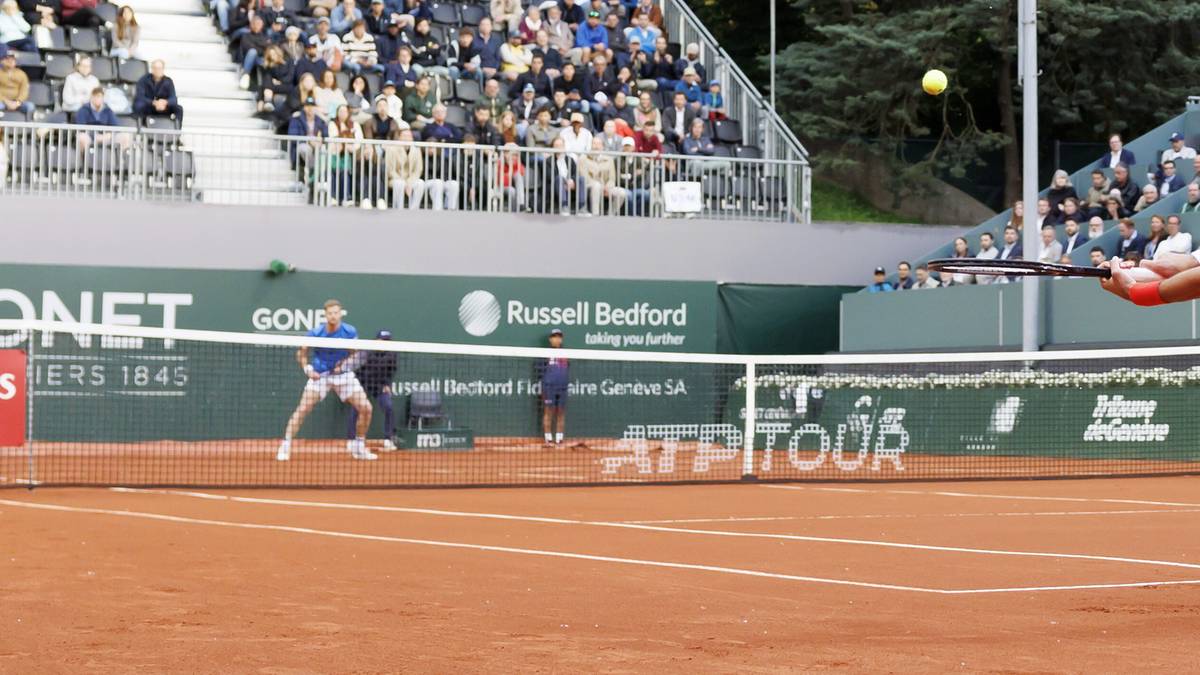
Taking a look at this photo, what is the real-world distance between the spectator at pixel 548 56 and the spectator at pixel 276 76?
3.89 metres

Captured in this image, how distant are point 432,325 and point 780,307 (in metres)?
5.46

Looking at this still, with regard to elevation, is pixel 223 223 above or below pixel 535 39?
below

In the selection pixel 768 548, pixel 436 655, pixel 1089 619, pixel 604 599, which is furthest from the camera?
pixel 768 548

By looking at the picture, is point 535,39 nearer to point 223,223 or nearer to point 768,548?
point 223,223

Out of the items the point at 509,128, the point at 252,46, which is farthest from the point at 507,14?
the point at 252,46

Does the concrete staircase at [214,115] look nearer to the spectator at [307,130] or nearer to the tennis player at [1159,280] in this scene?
the spectator at [307,130]

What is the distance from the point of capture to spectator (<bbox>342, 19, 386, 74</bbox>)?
939 inches

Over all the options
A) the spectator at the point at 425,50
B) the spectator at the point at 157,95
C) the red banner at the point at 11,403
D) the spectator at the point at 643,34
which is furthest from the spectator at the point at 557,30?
the red banner at the point at 11,403

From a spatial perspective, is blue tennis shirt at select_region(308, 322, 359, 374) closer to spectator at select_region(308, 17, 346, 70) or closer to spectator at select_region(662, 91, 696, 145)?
spectator at select_region(308, 17, 346, 70)

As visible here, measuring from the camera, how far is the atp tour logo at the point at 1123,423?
1836 cm

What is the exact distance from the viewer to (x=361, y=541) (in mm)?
9930

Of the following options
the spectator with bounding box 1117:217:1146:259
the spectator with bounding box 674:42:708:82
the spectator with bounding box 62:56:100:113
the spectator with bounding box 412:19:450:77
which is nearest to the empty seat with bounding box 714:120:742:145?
the spectator with bounding box 674:42:708:82

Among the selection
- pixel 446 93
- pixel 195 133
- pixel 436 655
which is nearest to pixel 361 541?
pixel 436 655

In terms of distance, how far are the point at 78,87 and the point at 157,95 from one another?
41.4 inches
